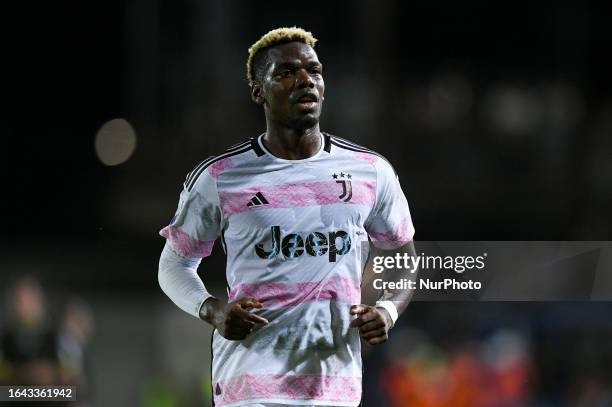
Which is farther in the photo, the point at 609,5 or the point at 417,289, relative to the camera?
the point at 609,5

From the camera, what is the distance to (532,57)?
13258 mm

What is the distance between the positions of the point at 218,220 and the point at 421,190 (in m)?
6.64

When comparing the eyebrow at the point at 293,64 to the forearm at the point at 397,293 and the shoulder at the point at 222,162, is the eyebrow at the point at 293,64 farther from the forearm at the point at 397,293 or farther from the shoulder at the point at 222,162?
the forearm at the point at 397,293

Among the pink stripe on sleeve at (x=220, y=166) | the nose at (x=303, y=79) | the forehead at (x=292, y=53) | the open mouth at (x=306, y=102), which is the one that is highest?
the forehead at (x=292, y=53)

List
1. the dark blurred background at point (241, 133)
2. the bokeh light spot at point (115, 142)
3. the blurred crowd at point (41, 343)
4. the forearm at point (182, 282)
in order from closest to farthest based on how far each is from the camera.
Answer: the forearm at point (182, 282)
the blurred crowd at point (41, 343)
the dark blurred background at point (241, 133)
the bokeh light spot at point (115, 142)

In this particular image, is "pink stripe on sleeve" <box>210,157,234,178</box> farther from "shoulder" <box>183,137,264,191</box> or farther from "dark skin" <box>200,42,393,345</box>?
"dark skin" <box>200,42,393,345</box>

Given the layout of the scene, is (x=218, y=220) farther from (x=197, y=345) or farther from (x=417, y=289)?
(x=197, y=345)

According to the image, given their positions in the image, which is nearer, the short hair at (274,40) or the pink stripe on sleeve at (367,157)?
the short hair at (274,40)

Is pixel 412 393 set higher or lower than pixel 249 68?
lower

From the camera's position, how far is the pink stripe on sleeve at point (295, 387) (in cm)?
319

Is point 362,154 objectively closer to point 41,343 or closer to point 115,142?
point 41,343

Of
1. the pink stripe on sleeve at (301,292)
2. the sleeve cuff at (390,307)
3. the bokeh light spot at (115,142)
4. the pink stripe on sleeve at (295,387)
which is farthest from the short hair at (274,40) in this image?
the bokeh light spot at (115,142)

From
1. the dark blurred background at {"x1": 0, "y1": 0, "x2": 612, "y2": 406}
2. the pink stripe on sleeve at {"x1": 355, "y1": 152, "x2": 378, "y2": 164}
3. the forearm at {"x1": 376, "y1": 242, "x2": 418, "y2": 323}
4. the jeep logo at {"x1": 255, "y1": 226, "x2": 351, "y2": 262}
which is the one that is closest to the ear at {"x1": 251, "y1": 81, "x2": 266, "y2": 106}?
the pink stripe on sleeve at {"x1": 355, "y1": 152, "x2": 378, "y2": 164}

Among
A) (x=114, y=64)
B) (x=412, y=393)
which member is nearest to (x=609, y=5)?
(x=114, y=64)
